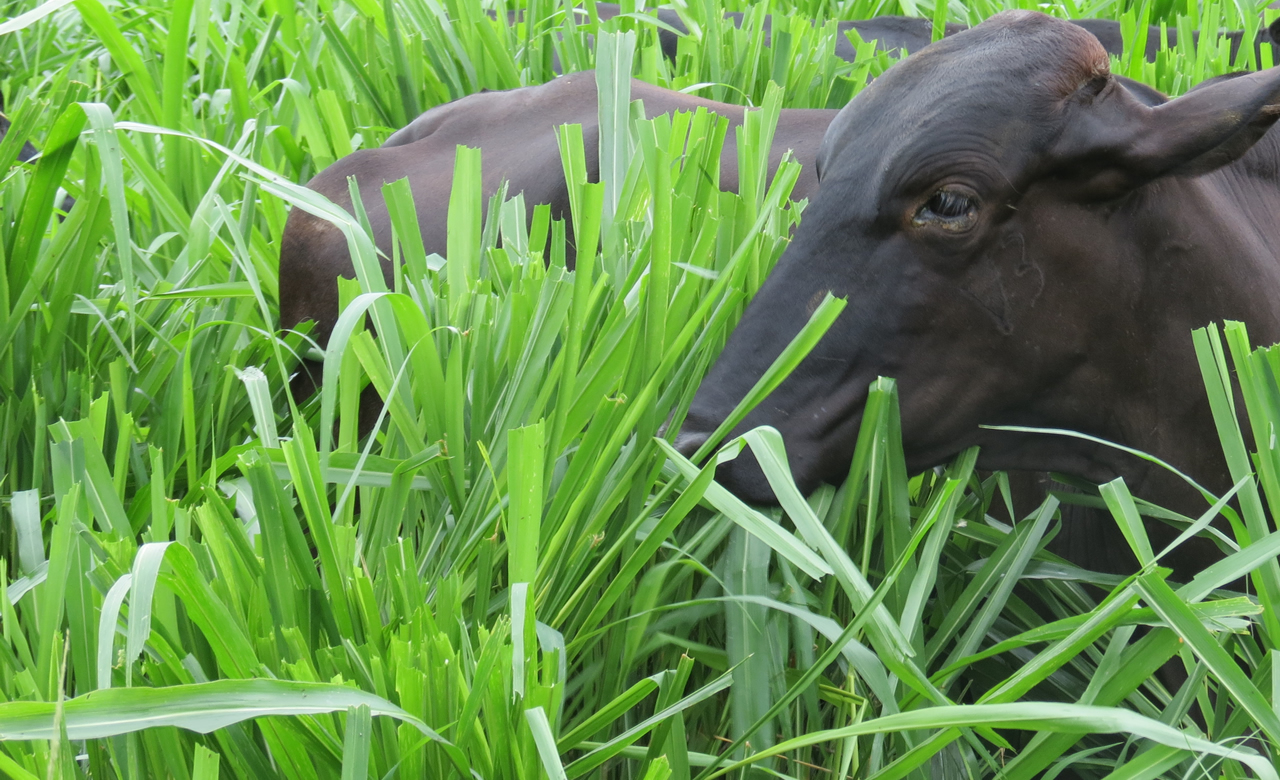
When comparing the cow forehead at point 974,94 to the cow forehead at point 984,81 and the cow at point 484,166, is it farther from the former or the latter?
the cow at point 484,166

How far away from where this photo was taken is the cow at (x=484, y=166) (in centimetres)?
232

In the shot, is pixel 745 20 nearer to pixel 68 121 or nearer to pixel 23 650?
pixel 68 121

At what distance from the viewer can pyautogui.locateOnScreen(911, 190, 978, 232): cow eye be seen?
145 centimetres

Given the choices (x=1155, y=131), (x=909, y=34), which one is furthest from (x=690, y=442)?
(x=909, y=34)

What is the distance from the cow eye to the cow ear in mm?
116

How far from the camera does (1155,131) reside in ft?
Result: 4.75

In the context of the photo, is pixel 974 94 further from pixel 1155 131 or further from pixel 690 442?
pixel 690 442

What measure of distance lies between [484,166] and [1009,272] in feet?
4.12

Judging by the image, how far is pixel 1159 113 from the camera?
1.46m

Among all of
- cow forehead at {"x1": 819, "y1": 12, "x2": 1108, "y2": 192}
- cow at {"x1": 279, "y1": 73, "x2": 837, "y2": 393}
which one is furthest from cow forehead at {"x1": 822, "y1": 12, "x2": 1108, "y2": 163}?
cow at {"x1": 279, "y1": 73, "x2": 837, "y2": 393}

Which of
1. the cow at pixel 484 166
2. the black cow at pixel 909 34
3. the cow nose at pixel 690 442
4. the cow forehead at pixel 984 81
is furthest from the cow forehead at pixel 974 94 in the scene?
the black cow at pixel 909 34

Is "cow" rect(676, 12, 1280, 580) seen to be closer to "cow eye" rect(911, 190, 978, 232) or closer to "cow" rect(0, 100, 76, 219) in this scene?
"cow eye" rect(911, 190, 978, 232)

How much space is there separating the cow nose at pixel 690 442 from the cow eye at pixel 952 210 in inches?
14.6

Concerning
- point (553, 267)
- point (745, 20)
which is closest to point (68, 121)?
point (553, 267)
